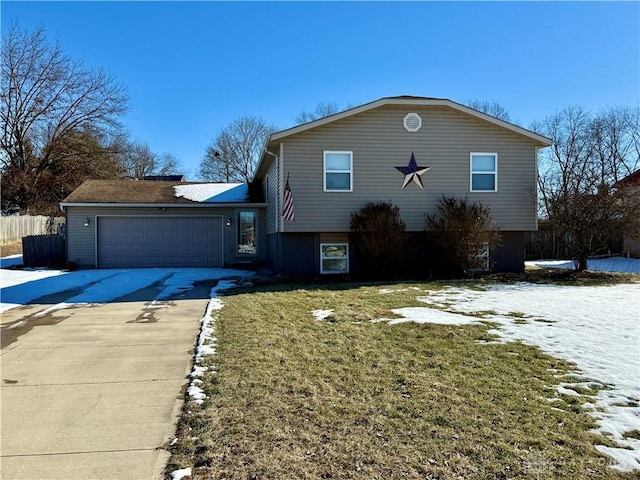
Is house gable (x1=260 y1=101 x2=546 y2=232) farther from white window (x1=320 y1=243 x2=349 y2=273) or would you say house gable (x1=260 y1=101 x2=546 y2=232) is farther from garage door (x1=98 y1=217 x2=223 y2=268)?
garage door (x1=98 y1=217 x2=223 y2=268)

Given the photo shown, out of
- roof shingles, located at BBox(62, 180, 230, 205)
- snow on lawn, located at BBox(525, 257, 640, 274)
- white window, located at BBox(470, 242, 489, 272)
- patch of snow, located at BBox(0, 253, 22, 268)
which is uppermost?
roof shingles, located at BBox(62, 180, 230, 205)

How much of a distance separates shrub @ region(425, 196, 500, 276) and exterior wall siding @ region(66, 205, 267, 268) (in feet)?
24.9

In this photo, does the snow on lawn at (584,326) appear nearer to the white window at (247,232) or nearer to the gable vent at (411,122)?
the gable vent at (411,122)

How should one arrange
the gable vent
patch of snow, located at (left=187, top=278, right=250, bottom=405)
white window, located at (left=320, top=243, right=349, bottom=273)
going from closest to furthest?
1. patch of snow, located at (left=187, top=278, right=250, bottom=405)
2. the gable vent
3. white window, located at (left=320, top=243, right=349, bottom=273)

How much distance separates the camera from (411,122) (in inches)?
533

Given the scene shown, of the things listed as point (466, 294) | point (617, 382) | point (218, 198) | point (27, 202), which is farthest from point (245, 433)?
point (27, 202)

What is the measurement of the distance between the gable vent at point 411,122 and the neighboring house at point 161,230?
6.39 m

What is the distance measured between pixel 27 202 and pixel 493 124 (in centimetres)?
2878

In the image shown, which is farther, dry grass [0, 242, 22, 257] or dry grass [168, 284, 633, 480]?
dry grass [0, 242, 22, 257]

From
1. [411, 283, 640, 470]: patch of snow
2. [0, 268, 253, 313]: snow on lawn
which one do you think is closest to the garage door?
[0, 268, 253, 313]: snow on lawn

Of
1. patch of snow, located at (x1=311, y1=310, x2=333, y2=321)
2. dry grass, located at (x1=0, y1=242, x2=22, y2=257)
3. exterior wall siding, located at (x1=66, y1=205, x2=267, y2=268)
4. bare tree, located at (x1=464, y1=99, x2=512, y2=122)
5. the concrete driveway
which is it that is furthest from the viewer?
bare tree, located at (x1=464, y1=99, x2=512, y2=122)

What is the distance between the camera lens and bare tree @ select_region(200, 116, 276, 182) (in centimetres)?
3944

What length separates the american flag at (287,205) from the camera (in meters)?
12.7

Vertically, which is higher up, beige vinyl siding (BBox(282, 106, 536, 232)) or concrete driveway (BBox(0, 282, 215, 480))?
beige vinyl siding (BBox(282, 106, 536, 232))
